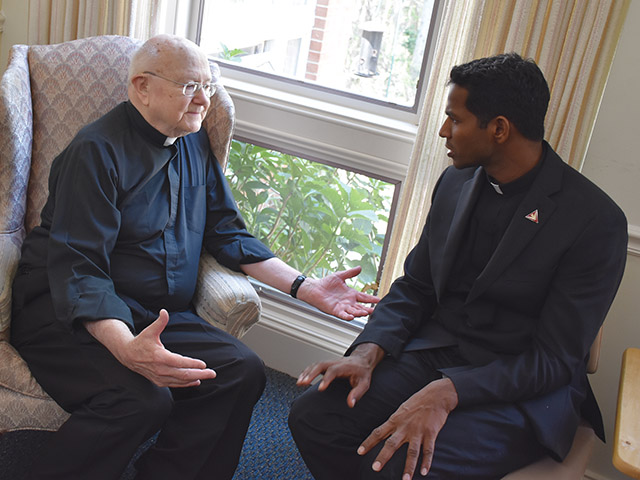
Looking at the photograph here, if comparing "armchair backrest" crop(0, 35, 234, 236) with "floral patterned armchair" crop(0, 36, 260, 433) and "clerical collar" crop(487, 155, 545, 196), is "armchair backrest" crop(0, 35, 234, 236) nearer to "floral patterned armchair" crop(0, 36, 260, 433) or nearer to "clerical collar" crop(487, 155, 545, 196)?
"floral patterned armchair" crop(0, 36, 260, 433)

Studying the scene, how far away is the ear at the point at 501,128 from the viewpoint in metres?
1.72

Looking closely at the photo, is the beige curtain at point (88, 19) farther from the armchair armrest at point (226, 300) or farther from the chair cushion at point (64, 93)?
the armchair armrest at point (226, 300)

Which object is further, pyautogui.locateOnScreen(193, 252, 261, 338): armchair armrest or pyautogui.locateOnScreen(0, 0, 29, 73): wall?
pyautogui.locateOnScreen(0, 0, 29, 73): wall

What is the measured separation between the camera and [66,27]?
8.95ft

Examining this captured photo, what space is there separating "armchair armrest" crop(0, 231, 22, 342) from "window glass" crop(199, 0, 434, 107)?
1284 mm

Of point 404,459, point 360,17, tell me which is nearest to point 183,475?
point 404,459

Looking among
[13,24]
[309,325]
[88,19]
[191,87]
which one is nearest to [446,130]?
[191,87]

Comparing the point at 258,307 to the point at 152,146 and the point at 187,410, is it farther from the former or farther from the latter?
the point at 152,146

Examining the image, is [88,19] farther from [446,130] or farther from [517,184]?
[517,184]

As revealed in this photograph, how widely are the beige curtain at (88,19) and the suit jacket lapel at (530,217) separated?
66.2 inches

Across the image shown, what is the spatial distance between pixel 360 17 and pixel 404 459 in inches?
68.6

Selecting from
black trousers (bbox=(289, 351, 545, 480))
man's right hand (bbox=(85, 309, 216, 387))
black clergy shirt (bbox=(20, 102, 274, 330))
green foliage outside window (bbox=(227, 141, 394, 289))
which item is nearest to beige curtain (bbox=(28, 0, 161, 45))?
green foliage outside window (bbox=(227, 141, 394, 289))

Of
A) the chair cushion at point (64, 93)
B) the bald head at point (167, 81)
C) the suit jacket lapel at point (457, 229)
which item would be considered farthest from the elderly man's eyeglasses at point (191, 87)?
the suit jacket lapel at point (457, 229)

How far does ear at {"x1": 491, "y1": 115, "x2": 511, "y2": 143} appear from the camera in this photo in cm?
172
